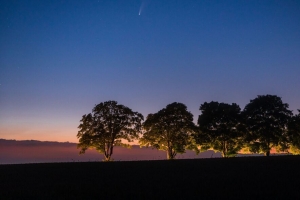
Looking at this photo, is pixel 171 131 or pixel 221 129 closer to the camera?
pixel 221 129

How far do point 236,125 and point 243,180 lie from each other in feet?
158

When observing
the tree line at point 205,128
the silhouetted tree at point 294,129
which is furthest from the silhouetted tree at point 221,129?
the silhouetted tree at point 294,129

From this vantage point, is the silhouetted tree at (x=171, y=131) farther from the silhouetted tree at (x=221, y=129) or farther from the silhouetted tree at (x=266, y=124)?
the silhouetted tree at (x=266, y=124)

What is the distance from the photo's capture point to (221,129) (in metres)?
63.5

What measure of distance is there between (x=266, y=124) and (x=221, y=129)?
968 centimetres

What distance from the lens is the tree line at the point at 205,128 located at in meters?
61.3

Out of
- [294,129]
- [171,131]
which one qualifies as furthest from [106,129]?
[294,129]

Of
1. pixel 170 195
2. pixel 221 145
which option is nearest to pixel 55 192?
pixel 170 195

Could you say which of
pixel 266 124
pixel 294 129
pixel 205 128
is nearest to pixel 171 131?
pixel 205 128

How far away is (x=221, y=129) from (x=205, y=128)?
3618 mm

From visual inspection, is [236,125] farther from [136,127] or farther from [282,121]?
[136,127]

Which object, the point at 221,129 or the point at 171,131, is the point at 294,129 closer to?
the point at 221,129

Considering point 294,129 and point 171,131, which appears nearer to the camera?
point 294,129

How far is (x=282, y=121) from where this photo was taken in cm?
6097
